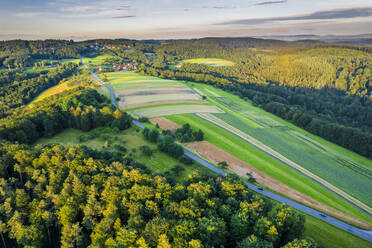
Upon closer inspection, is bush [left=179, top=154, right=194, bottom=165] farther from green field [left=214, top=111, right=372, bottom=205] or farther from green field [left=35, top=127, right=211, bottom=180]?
green field [left=214, top=111, right=372, bottom=205]

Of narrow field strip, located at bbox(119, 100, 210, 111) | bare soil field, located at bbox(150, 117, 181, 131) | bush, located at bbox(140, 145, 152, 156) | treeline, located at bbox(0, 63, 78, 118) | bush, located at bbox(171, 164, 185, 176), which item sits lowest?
bush, located at bbox(171, 164, 185, 176)

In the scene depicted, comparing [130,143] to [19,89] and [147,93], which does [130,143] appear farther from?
[19,89]

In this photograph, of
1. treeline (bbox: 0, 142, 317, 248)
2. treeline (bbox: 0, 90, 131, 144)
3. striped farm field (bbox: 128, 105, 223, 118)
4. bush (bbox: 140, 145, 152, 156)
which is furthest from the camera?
striped farm field (bbox: 128, 105, 223, 118)

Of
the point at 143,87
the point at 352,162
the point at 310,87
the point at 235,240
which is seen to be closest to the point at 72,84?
the point at 143,87

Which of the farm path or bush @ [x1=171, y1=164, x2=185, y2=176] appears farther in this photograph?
bush @ [x1=171, y1=164, x2=185, y2=176]

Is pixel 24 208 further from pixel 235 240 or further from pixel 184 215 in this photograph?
pixel 235 240

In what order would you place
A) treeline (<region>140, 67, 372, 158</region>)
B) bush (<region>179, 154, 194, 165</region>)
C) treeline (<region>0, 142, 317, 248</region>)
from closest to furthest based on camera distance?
treeline (<region>0, 142, 317, 248</region>) < bush (<region>179, 154, 194, 165</region>) < treeline (<region>140, 67, 372, 158</region>)

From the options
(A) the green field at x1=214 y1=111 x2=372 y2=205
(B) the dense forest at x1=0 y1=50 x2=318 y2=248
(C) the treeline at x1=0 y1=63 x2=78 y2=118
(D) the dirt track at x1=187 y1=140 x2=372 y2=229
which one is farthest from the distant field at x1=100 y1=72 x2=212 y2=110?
(B) the dense forest at x1=0 y1=50 x2=318 y2=248

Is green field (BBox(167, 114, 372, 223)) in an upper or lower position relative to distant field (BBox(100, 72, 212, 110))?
lower
